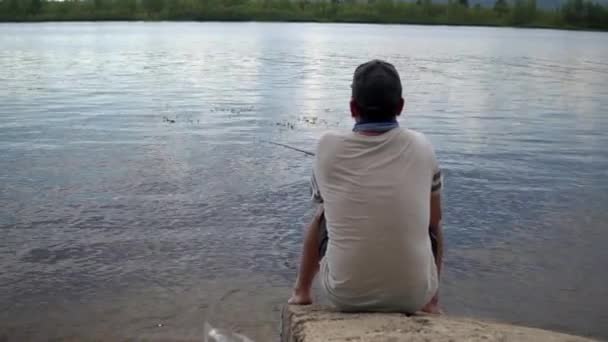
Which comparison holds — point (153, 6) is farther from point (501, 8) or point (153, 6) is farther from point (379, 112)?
point (379, 112)

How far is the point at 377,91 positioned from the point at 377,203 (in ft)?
1.97

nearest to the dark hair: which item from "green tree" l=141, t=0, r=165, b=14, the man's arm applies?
the man's arm

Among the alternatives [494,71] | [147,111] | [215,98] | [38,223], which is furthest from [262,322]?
[494,71]

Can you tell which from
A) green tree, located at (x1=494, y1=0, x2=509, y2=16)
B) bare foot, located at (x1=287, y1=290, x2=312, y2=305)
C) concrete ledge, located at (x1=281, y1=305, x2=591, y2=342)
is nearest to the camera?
concrete ledge, located at (x1=281, y1=305, x2=591, y2=342)

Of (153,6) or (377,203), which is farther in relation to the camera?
(153,6)

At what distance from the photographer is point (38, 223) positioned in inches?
368

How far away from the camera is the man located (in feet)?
13.0

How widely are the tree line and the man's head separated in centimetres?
12634

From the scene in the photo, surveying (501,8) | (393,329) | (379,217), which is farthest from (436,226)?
(501,8)

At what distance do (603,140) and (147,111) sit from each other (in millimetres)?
11160

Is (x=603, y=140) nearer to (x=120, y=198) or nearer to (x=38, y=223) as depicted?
(x=120, y=198)

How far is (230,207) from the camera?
10203 mm

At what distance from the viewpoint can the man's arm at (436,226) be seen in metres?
4.28

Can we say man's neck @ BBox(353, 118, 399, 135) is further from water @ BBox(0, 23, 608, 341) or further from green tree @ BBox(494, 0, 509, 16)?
green tree @ BBox(494, 0, 509, 16)
